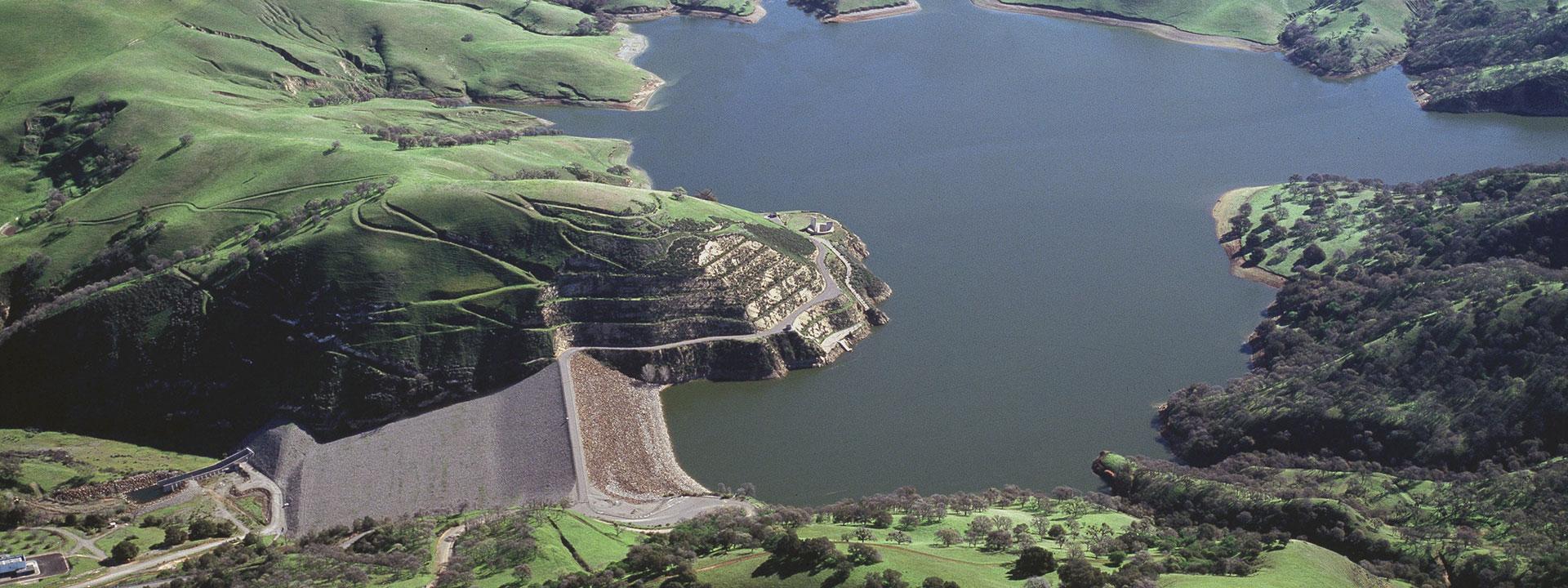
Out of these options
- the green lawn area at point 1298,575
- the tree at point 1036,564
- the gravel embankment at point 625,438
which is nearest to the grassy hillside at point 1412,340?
the green lawn area at point 1298,575

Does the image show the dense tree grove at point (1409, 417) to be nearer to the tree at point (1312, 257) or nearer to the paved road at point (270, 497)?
the tree at point (1312, 257)

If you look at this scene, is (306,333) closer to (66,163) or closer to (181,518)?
(181,518)

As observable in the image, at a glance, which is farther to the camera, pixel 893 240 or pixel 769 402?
pixel 893 240

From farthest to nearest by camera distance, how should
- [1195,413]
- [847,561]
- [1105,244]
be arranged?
[1105,244] < [1195,413] < [847,561]

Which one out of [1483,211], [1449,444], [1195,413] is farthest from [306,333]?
[1483,211]

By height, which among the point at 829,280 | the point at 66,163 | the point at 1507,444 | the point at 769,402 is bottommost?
the point at 1507,444

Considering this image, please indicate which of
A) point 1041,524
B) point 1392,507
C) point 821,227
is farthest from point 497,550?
point 821,227

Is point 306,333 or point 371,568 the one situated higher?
point 306,333

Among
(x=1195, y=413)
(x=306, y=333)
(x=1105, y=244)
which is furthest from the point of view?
(x=1105, y=244)
